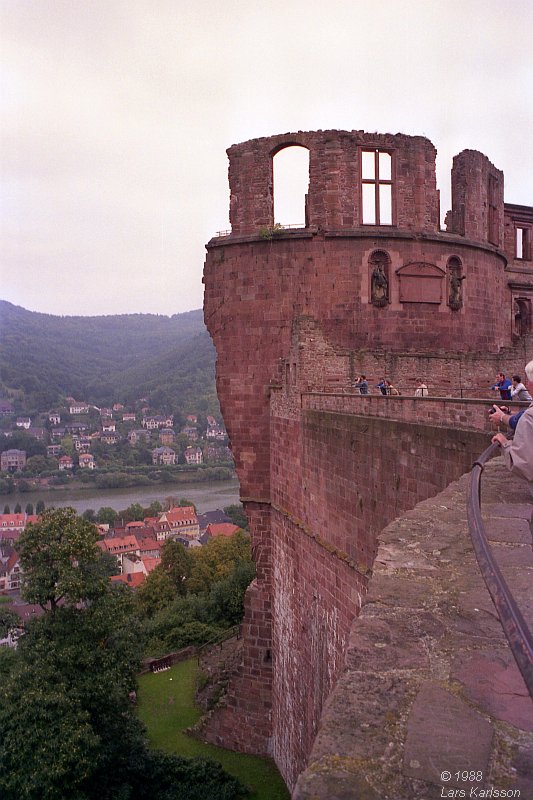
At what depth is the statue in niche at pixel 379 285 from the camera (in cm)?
1412

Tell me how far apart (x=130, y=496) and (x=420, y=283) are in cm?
7892

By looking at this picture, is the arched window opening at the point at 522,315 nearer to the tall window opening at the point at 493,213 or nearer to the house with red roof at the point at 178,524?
the tall window opening at the point at 493,213

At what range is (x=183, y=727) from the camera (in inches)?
717

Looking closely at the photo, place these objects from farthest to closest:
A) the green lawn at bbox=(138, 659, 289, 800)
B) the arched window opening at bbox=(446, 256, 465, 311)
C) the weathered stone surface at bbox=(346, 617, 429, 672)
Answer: the arched window opening at bbox=(446, 256, 465, 311) < the green lawn at bbox=(138, 659, 289, 800) < the weathered stone surface at bbox=(346, 617, 429, 672)

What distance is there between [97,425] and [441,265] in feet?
407

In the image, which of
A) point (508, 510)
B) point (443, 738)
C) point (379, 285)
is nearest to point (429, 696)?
point (443, 738)

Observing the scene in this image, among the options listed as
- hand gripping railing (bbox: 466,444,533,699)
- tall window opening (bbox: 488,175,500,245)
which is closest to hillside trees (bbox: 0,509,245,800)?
hand gripping railing (bbox: 466,444,533,699)

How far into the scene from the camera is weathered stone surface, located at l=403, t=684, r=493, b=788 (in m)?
1.62

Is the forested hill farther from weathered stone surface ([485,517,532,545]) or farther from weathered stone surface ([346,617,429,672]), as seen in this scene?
weathered stone surface ([346,617,429,672])

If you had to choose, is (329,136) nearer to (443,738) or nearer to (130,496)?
(443,738)

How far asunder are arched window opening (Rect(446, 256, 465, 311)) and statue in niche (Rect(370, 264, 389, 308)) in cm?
162

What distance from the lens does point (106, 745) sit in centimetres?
1298

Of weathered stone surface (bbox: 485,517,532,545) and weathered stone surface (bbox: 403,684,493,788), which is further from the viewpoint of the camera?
weathered stone surface (bbox: 485,517,532,545)

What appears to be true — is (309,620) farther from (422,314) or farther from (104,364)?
(104,364)
